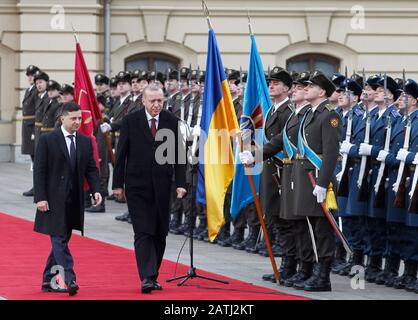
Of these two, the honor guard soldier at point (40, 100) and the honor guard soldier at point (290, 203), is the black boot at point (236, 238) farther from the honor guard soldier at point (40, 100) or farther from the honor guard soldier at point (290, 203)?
the honor guard soldier at point (40, 100)

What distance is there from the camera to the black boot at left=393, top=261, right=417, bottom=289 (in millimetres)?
12844

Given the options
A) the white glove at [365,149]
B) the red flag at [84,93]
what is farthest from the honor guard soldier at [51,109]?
the white glove at [365,149]

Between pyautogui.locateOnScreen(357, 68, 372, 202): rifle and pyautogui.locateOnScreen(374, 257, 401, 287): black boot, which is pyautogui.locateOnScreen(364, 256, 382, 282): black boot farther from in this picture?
pyautogui.locateOnScreen(357, 68, 372, 202): rifle

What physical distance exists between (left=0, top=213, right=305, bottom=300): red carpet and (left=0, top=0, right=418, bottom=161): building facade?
10.0 m

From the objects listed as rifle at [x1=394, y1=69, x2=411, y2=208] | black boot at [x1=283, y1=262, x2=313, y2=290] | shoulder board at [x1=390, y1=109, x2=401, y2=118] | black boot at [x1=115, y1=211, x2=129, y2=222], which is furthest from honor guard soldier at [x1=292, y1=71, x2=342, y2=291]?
black boot at [x1=115, y1=211, x2=129, y2=222]

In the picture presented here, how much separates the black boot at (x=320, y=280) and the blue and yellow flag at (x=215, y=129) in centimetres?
128

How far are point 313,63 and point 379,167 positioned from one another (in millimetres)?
14210

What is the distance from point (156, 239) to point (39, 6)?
554 inches

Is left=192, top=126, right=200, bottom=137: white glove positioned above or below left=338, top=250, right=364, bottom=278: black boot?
above

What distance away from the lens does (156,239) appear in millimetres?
12523

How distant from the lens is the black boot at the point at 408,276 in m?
12.8

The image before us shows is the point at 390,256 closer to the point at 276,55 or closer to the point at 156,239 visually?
the point at 156,239

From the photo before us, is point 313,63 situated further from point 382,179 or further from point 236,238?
point 382,179

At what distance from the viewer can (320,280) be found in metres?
12.5
